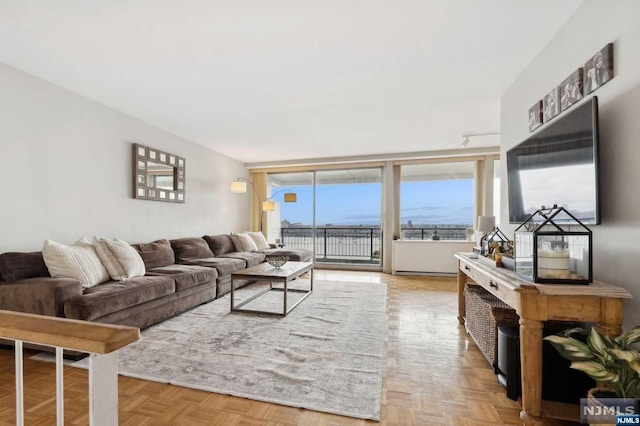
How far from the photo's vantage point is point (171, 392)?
70.6 inches

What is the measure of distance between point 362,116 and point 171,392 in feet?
11.2

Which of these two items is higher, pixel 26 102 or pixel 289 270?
pixel 26 102

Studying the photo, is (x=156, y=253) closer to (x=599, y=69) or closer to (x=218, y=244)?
(x=218, y=244)

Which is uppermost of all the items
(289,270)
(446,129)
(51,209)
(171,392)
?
(446,129)

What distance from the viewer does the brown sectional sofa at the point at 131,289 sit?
7.28 ft

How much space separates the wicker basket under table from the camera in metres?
2.00

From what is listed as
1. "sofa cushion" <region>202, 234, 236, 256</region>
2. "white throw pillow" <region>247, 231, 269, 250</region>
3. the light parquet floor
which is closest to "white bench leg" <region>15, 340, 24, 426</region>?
the light parquet floor

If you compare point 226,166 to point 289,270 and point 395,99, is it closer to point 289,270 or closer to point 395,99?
point 289,270

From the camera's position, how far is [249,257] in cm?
484

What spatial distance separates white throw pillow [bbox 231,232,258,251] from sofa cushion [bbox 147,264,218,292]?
1695mm

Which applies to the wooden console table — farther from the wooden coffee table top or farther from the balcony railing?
the balcony railing

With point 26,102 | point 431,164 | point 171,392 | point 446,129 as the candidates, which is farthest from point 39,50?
point 431,164

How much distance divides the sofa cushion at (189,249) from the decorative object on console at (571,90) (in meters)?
4.40

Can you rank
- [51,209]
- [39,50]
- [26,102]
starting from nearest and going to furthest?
[39,50] < [26,102] < [51,209]
